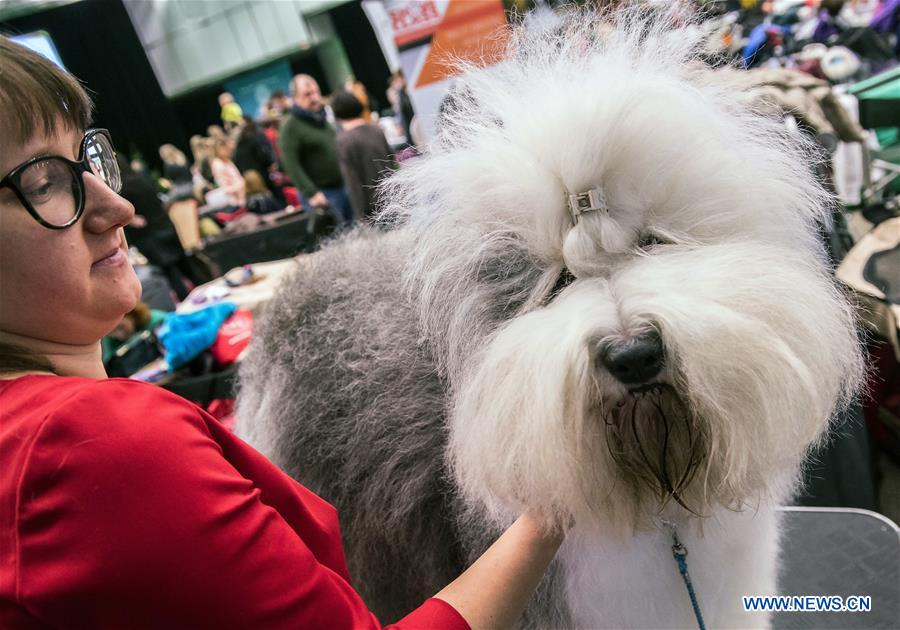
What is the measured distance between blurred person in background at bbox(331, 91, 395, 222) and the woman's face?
12.6 ft

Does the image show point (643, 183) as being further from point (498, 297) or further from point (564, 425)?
point (564, 425)

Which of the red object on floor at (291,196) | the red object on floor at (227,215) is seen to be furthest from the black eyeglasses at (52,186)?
the red object on floor at (291,196)

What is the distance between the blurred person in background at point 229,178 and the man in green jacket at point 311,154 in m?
2.93

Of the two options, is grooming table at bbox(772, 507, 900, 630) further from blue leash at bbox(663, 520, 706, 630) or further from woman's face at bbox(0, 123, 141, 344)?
woman's face at bbox(0, 123, 141, 344)

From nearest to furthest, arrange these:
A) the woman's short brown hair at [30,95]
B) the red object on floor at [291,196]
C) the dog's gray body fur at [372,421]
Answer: the woman's short brown hair at [30,95] < the dog's gray body fur at [372,421] < the red object on floor at [291,196]

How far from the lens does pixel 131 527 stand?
74cm

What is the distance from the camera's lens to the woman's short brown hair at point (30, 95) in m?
0.84

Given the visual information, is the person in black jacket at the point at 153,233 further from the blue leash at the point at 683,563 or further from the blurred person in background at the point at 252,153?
the blue leash at the point at 683,563

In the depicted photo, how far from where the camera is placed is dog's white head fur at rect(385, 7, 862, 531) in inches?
40.1

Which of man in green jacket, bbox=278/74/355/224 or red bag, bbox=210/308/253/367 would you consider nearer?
red bag, bbox=210/308/253/367

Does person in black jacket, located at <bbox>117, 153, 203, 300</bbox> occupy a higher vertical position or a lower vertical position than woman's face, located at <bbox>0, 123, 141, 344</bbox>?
lower

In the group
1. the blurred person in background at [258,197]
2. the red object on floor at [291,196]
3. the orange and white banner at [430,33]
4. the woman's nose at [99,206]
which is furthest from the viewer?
the red object on floor at [291,196]

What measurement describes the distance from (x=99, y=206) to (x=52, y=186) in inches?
3.6

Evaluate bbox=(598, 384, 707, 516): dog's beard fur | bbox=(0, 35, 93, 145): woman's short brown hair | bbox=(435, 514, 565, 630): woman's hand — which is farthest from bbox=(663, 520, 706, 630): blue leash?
bbox=(0, 35, 93, 145): woman's short brown hair
